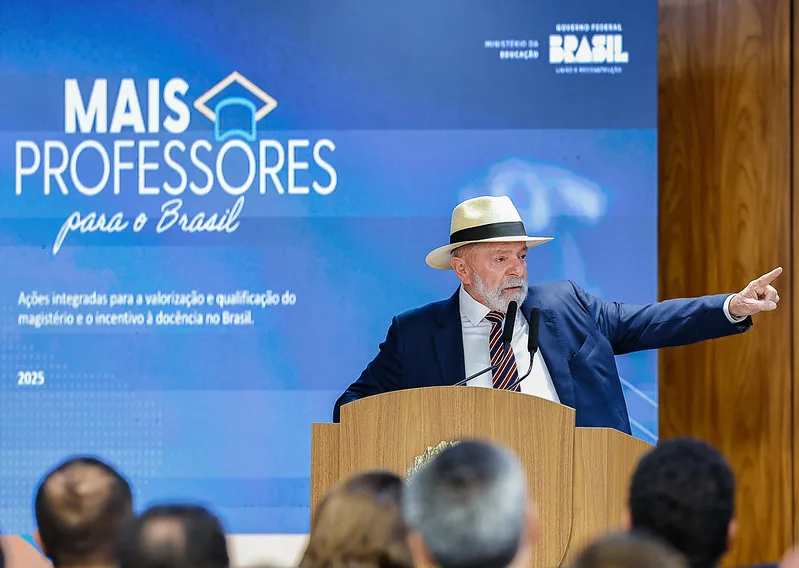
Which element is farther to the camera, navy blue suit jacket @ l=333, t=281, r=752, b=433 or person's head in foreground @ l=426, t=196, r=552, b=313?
person's head in foreground @ l=426, t=196, r=552, b=313

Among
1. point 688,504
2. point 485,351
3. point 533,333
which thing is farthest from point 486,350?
point 688,504

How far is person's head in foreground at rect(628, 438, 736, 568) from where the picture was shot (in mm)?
1800

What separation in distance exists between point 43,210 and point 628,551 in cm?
405

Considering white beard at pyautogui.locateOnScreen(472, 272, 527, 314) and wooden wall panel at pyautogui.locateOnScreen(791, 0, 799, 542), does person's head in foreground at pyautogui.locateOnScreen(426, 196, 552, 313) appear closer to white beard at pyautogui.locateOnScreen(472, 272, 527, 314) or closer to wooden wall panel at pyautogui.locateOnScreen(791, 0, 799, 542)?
white beard at pyautogui.locateOnScreen(472, 272, 527, 314)

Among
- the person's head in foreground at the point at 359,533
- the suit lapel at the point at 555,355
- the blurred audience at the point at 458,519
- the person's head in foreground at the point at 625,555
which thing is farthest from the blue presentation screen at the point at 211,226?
the person's head in foreground at the point at 625,555

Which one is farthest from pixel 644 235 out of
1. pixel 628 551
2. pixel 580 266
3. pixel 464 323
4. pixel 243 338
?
pixel 628 551

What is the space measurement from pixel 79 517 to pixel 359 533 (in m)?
0.64

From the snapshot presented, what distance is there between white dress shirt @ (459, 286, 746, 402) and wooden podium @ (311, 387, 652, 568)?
0.72 meters

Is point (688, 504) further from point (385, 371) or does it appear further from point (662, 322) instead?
point (385, 371)

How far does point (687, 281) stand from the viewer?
494cm

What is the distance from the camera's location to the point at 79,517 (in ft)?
6.76

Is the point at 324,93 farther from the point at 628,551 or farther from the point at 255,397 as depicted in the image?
the point at 628,551

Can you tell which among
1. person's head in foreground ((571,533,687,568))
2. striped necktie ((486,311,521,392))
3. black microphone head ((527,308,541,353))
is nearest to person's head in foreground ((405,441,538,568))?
person's head in foreground ((571,533,687,568))

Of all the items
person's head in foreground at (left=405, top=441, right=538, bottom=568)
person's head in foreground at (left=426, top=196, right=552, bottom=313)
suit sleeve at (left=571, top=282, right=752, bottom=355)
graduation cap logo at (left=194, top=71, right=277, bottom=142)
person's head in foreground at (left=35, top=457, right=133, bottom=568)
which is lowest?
person's head in foreground at (left=35, top=457, right=133, bottom=568)
